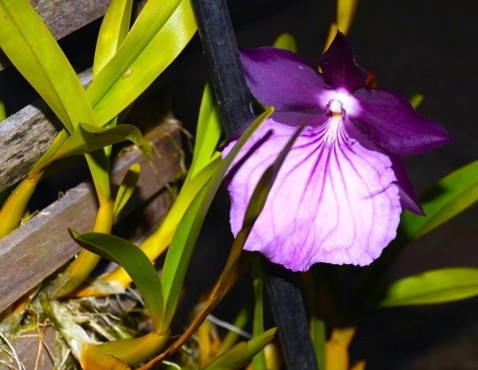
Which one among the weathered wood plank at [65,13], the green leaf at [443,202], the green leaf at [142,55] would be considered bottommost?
the green leaf at [443,202]

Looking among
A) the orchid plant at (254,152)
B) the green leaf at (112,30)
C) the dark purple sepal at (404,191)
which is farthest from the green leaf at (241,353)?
the green leaf at (112,30)

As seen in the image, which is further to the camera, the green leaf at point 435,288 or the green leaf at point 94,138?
the green leaf at point 435,288

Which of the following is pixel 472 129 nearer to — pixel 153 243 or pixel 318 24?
pixel 318 24

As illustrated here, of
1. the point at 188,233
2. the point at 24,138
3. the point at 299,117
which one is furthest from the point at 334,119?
the point at 24,138

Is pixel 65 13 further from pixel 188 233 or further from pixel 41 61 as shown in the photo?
pixel 188 233

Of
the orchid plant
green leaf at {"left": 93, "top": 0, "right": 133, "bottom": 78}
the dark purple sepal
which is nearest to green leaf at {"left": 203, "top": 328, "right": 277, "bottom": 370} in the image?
the orchid plant

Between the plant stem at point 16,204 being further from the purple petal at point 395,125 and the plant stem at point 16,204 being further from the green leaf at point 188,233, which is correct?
the purple petal at point 395,125

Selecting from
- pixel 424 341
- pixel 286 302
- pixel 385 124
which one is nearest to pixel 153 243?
pixel 286 302

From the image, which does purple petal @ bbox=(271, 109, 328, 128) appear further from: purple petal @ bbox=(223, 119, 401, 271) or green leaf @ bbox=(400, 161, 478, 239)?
green leaf @ bbox=(400, 161, 478, 239)
